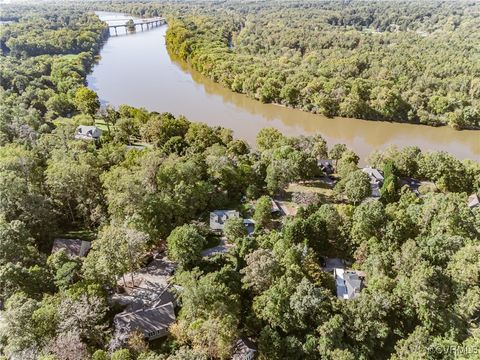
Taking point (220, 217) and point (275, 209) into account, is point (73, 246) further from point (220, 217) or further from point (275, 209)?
point (275, 209)

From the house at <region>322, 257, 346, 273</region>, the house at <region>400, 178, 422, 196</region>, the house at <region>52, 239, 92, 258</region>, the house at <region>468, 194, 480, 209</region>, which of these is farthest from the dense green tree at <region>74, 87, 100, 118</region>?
the house at <region>468, 194, 480, 209</region>

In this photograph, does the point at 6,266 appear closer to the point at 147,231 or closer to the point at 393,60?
the point at 147,231

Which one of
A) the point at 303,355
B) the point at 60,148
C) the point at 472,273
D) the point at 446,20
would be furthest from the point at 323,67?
the point at 446,20

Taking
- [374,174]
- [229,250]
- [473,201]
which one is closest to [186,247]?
[229,250]

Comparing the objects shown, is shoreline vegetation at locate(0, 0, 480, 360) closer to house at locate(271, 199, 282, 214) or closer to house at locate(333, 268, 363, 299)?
house at locate(271, 199, 282, 214)

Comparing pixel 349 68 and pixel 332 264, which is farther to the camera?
pixel 349 68

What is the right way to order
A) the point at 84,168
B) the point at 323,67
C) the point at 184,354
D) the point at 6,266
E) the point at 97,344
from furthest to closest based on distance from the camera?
the point at 323,67 < the point at 84,168 < the point at 6,266 < the point at 97,344 < the point at 184,354
